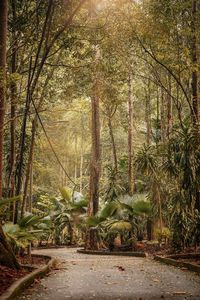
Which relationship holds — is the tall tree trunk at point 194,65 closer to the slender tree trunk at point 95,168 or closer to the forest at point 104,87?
the forest at point 104,87

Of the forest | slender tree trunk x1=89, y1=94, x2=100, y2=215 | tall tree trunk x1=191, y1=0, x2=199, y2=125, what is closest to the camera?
the forest

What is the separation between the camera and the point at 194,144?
1362 centimetres

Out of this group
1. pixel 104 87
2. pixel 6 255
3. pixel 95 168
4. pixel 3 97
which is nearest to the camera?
pixel 6 255

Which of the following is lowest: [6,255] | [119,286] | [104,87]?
[119,286]

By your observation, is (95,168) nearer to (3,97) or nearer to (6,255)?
(3,97)

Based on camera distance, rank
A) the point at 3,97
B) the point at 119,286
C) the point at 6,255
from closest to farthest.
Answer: the point at 119,286, the point at 6,255, the point at 3,97

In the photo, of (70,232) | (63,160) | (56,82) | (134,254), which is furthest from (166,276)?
(63,160)

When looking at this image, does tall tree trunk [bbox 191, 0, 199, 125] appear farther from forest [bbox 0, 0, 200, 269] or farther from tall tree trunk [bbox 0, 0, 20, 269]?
tall tree trunk [bbox 0, 0, 20, 269]

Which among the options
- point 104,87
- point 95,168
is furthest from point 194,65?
point 95,168

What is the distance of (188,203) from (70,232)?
15967mm

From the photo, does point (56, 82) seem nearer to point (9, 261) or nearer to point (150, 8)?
point (150, 8)

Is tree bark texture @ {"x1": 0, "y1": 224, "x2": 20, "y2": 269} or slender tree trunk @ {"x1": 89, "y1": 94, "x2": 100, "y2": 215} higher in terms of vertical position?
slender tree trunk @ {"x1": 89, "y1": 94, "x2": 100, "y2": 215}

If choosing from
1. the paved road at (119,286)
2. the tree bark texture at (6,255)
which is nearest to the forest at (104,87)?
the tree bark texture at (6,255)

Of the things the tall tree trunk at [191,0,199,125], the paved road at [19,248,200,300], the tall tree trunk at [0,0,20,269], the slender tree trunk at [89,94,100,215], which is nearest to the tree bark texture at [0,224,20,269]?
the tall tree trunk at [0,0,20,269]
